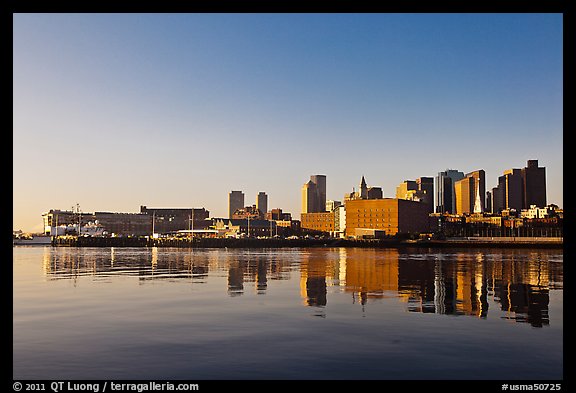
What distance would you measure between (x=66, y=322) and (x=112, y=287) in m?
15.0

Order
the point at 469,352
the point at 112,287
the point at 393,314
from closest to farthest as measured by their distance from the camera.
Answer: the point at 469,352, the point at 393,314, the point at 112,287

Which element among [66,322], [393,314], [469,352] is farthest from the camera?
[393,314]

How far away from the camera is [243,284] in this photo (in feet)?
133

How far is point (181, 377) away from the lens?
1516cm
